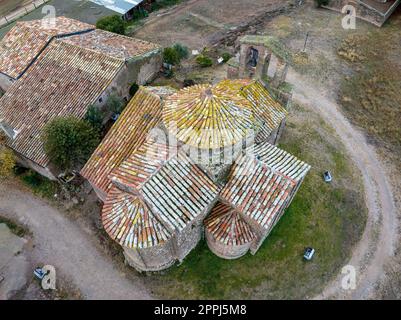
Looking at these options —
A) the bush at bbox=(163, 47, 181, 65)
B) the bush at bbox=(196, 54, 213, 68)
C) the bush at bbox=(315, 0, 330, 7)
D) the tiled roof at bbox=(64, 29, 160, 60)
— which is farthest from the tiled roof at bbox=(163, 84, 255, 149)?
the bush at bbox=(315, 0, 330, 7)

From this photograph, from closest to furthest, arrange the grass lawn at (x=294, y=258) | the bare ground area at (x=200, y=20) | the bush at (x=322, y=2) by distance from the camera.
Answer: the grass lawn at (x=294, y=258) < the bare ground area at (x=200, y=20) < the bush at (x=322, y=2)

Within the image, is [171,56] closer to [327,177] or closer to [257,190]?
[327,177]

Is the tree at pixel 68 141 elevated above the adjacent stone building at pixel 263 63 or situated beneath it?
situated beneath

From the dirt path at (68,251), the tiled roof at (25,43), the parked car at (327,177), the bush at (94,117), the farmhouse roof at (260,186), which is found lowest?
the dirt path at (68,251)

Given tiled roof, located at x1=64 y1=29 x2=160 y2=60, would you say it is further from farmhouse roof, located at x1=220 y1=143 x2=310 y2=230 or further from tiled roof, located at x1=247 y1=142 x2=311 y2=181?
farmhouse roof, located at x1=220 y1=143 x2=310 y2=230

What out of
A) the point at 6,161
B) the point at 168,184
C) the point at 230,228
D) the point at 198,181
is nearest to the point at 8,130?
the point at 6,161

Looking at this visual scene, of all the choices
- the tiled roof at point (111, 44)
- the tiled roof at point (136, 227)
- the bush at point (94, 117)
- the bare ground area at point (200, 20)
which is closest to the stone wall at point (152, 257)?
the tiled roof at point (136, 227)

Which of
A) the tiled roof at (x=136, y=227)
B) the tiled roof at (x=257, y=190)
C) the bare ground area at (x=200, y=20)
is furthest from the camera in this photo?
the bare ground area at (x=200, y=20)

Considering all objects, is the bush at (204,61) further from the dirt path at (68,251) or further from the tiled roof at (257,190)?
the dirt path at (68,251)
